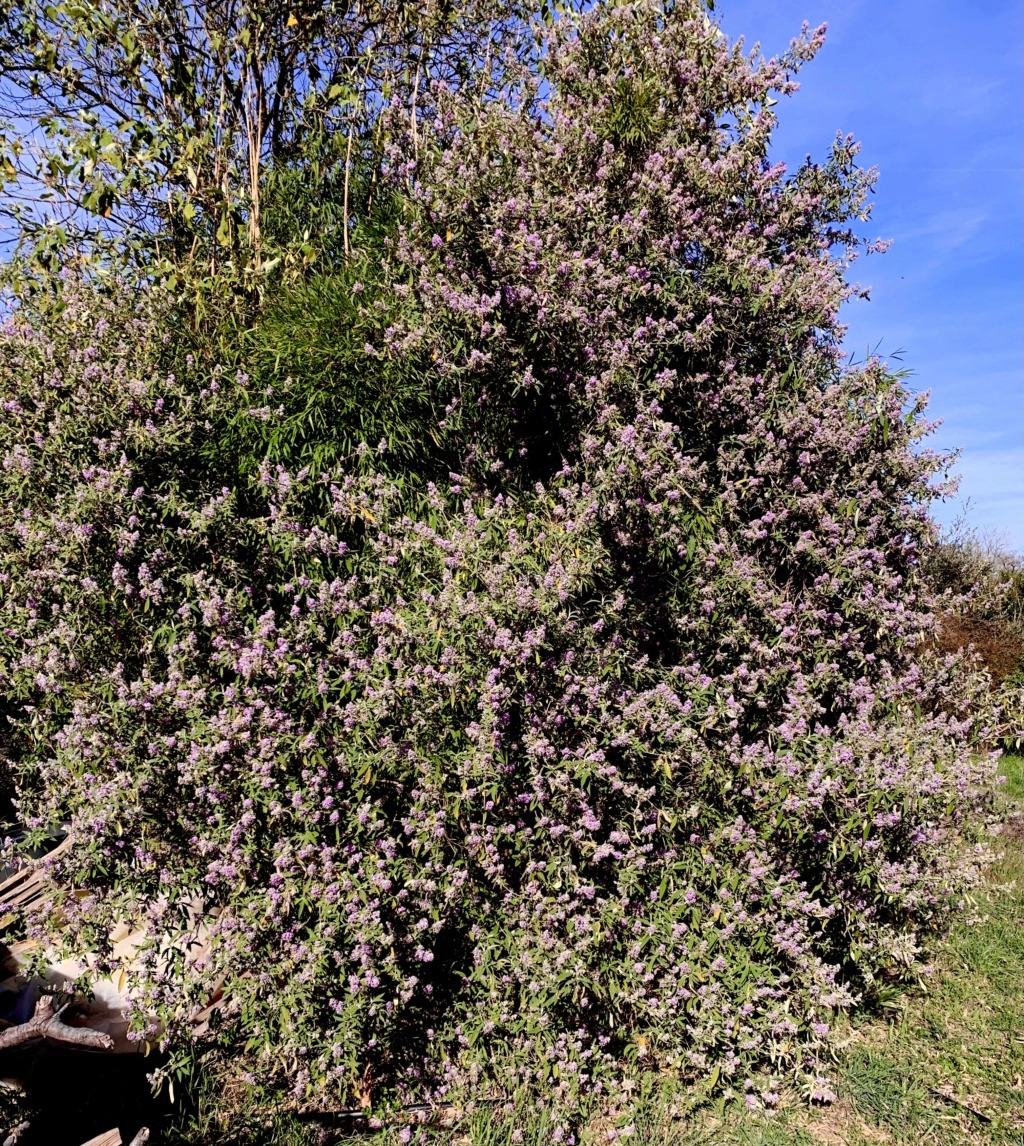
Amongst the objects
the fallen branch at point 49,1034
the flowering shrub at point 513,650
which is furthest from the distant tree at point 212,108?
the fallen branch at point 49,1034

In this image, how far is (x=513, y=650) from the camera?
3771 millimetres

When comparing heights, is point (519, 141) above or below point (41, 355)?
above

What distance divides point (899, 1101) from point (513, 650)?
2900mm

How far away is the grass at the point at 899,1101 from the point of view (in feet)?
12.2

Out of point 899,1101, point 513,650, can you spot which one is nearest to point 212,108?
point 513,650

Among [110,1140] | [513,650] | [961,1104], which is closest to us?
[110,1140]

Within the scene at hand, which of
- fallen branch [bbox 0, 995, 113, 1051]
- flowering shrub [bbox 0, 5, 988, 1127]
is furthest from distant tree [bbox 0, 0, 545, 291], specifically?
fallen branch [bbox 0, 995, 113, 1051]

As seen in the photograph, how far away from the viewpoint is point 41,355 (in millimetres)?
4383

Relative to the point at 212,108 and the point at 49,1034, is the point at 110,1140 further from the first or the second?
the point at 212,108

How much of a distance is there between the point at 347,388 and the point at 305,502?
668mm

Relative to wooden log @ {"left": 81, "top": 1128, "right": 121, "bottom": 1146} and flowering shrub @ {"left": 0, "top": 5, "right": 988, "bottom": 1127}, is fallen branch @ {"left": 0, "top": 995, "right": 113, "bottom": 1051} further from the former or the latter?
flowering shrub @ {"left": 0, "top": 5, "right": 988, "bottom": 1127}

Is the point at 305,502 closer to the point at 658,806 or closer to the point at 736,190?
the point at 658,806

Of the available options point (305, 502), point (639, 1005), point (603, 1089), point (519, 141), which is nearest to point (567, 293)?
point (519, 141)

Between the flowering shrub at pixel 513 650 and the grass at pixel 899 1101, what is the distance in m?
0.22
